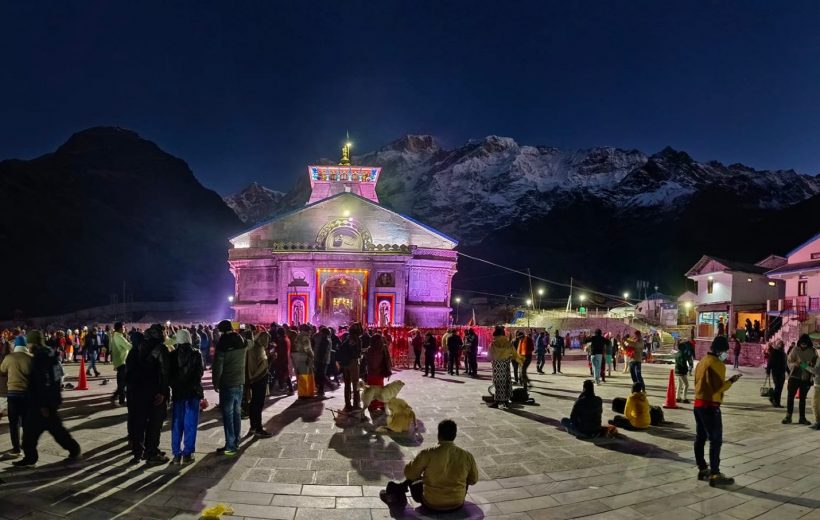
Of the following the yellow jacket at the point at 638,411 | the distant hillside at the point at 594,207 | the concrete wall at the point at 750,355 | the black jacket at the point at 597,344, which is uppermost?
the distant hillside at the point at 594,207

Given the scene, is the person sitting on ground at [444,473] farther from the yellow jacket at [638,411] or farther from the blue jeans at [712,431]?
the yellow jacket at [638,411]

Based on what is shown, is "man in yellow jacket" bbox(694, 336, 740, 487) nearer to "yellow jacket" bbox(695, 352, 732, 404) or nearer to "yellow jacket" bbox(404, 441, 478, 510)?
"yellow jacket" bbox(695, 352, 732, 404)

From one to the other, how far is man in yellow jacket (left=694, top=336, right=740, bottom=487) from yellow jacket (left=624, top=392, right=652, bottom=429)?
258 cm

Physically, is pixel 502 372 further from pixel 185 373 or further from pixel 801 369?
pixel 185 373

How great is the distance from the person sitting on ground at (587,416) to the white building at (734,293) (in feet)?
110

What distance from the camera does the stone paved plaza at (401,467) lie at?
5.14 meters

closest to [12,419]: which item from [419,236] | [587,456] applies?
[587,456]

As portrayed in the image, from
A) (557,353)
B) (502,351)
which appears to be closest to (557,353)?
(557,353)

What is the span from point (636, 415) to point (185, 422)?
752 cm

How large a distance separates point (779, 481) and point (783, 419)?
4.82 metres

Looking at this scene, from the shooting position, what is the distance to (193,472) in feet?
20.2

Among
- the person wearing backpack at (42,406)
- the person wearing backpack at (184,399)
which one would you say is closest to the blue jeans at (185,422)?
the person wearing backpack at (184,399)

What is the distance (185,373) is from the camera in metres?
6.57

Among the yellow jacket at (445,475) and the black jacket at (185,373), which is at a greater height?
the black jacket at (185,373)
